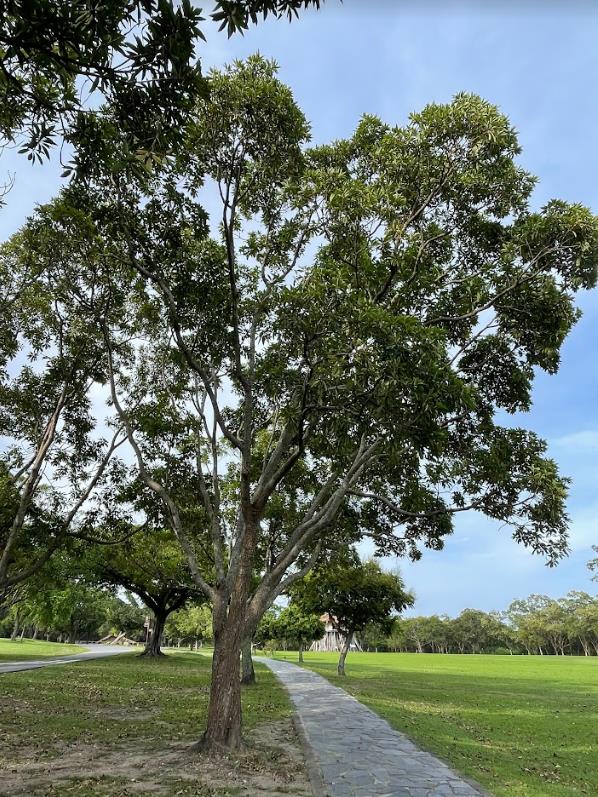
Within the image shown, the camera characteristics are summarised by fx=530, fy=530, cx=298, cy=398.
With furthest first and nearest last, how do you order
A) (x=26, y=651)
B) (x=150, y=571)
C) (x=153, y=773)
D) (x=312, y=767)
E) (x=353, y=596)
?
(x=26, y=651)
(x=150, y=571)
(x=353, y=596)
(x=312, y=767)
(x=153, y=773)

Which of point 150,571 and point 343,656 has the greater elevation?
point 150,571

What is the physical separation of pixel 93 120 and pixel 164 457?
331 inches

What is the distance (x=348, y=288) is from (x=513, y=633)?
4884 inches

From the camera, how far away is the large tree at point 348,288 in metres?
7.82

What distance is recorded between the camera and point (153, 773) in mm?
7445

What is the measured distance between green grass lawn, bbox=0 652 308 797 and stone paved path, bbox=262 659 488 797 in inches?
20.1

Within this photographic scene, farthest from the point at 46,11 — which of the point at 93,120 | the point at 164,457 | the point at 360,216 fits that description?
the point at 164,457

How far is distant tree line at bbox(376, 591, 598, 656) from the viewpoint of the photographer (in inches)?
3811

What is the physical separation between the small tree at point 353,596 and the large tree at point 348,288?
19.8 m

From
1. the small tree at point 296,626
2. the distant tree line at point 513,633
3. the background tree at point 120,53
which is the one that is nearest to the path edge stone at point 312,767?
the background tree at point 120,53

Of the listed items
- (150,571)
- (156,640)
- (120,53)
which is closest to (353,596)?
(150,571)

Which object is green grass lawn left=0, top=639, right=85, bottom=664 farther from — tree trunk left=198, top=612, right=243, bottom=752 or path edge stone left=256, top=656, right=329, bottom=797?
tree trunk left=198, top=612, right=243, bottom=752

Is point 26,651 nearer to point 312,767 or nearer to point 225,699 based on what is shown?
point 225,699

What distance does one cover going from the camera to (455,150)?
920 cm
